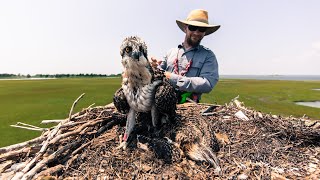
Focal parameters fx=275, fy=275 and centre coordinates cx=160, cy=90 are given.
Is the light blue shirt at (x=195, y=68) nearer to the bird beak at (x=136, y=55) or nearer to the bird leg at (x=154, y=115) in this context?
the bird leg at (x=154, y=115)

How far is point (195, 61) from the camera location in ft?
18.6

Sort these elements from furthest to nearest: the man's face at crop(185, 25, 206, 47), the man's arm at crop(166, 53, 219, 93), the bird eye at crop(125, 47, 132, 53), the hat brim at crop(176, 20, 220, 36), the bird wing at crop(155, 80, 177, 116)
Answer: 1. the man's face at crop(185, 25, 206, 47)
2. the hat brim at crop(176, 20, 220, 36)
3. the man's arm at crop(166, 53, 219, 93)
4. the bird wing at crop(155, 80, 177, 116)
5. the bird eye at crop(125, 47, 132, 53)

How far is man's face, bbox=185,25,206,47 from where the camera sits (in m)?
5.44

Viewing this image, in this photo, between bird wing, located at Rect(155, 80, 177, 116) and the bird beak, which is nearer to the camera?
the bird beak

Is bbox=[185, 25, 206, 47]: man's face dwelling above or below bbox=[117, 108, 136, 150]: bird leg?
above

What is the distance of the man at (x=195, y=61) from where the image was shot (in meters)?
5.09

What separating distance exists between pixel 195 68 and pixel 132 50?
2544 millimetres

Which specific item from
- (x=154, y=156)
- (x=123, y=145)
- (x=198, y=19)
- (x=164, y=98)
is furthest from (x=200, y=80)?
(x=123, y=145)

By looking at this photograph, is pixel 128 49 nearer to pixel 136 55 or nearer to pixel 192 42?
pixel 136 55

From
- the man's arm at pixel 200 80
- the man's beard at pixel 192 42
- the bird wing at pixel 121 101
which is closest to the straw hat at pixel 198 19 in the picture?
the man's beard at pixel 192 42

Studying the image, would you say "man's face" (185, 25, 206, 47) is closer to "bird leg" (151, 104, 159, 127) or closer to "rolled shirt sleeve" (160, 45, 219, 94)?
"rolled shirt sleeve" (160, 45, 219, 94)

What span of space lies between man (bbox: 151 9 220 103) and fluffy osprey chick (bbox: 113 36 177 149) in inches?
37.4

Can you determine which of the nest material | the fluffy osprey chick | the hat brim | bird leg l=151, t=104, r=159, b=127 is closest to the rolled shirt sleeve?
the hat brim

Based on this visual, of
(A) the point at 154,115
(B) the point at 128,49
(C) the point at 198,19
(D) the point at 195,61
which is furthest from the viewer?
(D) the point at 195,61
